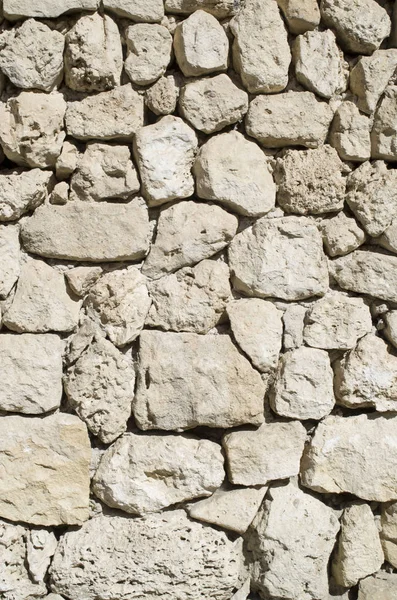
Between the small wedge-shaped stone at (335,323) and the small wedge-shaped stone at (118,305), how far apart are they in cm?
53

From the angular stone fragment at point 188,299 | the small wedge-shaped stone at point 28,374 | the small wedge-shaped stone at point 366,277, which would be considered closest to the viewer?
the small wedge-shaped stone at point 28,374

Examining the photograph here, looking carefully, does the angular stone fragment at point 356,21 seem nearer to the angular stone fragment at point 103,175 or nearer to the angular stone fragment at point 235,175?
the angular stone fragment at point 235,175

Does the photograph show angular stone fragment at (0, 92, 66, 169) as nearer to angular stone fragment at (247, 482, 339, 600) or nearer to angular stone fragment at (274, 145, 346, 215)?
angular stone fragment at (274, 145, 346, 215)

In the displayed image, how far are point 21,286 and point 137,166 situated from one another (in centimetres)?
50

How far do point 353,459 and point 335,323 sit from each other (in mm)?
434

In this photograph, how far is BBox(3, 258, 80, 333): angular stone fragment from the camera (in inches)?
75.7

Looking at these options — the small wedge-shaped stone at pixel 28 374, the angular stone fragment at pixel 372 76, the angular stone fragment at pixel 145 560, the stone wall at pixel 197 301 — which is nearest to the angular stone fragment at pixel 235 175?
the stone wall at pixel 197 301

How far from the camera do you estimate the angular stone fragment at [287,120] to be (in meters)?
2.05

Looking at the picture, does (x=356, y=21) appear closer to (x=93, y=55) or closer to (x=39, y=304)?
(x=93, y=55)

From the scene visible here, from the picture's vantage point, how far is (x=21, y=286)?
1.94 meters

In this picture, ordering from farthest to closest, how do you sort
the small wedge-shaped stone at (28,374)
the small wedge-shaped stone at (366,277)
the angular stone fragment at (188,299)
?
1. the small wedge-shaped stone at (366,277)
2. the angular stone fragment at (188,299)
3. the small wedge-shaped stone at (28,374)

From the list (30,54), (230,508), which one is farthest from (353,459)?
(30,54)

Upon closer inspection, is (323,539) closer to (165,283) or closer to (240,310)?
(240,310)

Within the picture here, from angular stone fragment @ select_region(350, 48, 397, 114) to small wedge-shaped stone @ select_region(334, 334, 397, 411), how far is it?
772 millimetres
